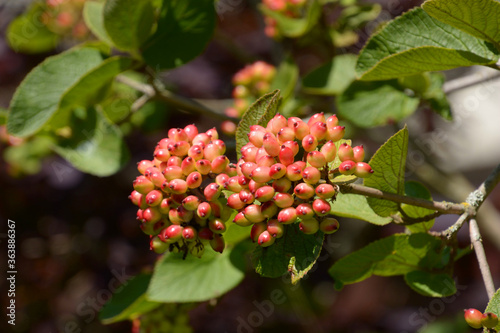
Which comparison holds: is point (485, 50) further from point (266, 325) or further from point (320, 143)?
point (266, 325)

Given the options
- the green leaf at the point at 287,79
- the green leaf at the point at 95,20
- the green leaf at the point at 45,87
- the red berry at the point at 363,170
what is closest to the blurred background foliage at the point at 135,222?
the green leaf at the point at 287,79

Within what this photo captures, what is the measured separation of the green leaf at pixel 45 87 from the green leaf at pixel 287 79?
0.46 meters

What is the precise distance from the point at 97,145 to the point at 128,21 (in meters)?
0.33

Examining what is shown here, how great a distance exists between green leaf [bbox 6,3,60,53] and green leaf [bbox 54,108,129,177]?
64 cm

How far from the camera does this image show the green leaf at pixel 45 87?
1092mm

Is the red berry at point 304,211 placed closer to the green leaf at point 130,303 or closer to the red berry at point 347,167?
the red berry at point 347,167

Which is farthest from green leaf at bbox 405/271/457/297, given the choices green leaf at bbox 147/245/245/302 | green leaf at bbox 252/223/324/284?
green leaf at bbox 147/245/245/302

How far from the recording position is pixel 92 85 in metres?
1.06

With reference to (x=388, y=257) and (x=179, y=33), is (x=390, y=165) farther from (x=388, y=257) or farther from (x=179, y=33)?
(x=179, y=33)

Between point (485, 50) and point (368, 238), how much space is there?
1.71m

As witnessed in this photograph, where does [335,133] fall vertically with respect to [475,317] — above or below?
above

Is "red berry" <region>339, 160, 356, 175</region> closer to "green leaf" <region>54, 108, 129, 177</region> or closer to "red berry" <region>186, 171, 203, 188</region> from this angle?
"red berry" <region>186, 171, 203, 188</region>

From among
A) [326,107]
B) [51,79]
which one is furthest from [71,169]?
[326,107]

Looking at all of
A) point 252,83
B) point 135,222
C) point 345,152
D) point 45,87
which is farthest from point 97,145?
point 135,222
